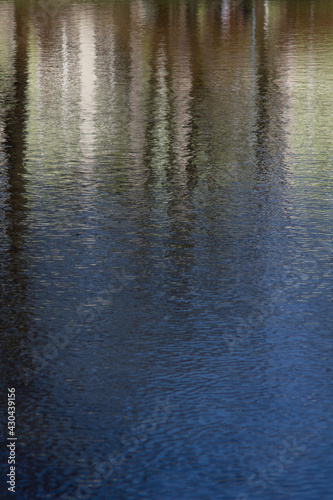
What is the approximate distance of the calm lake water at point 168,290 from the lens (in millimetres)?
4516

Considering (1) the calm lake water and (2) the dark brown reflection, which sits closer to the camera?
(1) the calm lake water

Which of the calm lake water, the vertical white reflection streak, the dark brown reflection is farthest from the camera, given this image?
the vertical white reflection streak

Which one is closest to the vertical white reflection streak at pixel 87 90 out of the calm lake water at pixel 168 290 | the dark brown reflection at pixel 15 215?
the calm lake water at pixel 168 290

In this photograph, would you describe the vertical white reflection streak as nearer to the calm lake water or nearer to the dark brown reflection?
the calm lake water

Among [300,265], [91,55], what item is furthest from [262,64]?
[300,265]

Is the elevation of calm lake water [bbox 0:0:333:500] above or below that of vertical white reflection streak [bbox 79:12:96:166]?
below

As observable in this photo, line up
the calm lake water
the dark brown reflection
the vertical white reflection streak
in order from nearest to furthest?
the calm lake water
the dark brown reflection
the vertical white reflection streak

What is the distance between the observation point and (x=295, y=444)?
463cm

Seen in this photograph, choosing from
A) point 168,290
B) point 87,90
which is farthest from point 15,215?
point 87,90

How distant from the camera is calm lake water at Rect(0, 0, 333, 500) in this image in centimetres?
452

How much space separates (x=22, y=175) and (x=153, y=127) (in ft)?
10.2

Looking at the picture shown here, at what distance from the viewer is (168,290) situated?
6.92 meters

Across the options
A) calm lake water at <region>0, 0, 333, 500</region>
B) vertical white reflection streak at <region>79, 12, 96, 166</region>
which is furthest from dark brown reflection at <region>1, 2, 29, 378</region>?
vertical white reflection streak at <region>79, 12, 96, 166</region>

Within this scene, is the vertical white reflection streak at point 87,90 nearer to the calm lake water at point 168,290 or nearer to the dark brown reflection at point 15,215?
the calm lake water at point 168,290
